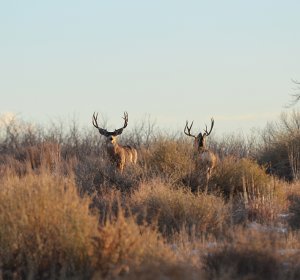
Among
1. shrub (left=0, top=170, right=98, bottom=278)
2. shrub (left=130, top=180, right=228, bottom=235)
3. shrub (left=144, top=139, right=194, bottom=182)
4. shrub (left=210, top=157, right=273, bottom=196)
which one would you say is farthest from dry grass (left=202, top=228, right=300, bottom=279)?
shrub (left=144, top=139, right=194, bottom=182)

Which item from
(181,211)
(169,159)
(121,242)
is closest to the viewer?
(121,242)

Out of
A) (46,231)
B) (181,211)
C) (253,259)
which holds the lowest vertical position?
(181,211)

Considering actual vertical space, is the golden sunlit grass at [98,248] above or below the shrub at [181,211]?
above

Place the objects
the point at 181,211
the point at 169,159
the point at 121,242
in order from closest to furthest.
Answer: the point at 121,242 → the point at 181,211 → the point at 169,159

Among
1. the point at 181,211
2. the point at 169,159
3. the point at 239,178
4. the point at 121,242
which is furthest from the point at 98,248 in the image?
the point at 169,159

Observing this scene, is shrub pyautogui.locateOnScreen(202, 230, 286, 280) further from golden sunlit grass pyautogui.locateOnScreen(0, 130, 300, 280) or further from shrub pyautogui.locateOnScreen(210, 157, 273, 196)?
shrub pyautogui.locateOnScreen(210, 157, 273, 196)

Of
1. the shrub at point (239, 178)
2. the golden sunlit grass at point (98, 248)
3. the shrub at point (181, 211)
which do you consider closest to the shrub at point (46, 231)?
the golden sunlit grass at point (98, 248)

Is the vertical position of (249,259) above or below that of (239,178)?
above

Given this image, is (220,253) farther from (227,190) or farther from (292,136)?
(292,136)

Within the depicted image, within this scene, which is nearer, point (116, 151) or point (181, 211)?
point (181, 211)

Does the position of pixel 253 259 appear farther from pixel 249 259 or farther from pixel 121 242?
pixel 121 242

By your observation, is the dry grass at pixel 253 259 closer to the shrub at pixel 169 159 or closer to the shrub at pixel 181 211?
the shrub at pixel 181 211

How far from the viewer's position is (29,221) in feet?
31.4

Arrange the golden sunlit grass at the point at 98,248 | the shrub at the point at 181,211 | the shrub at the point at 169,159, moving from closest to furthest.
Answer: the golden sunlit grass at the point at 98,248
the shrub at the point at 181,211
the shrub at the point at 169,159
